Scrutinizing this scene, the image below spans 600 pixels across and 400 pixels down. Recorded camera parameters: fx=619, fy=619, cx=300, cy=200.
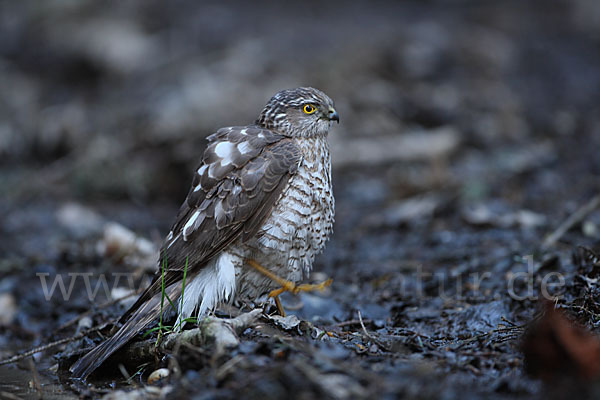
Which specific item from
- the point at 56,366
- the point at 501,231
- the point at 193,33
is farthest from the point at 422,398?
the point at 193,33

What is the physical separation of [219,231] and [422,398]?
1882 mm

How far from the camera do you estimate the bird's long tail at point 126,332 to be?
3.61 meters

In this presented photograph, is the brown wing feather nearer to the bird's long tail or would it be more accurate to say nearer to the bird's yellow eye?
the bird's long tail

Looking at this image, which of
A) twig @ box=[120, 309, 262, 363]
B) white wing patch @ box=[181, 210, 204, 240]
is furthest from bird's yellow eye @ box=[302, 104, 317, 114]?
twig @ box=[120, 309, 262, 363]

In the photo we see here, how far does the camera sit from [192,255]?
393cm

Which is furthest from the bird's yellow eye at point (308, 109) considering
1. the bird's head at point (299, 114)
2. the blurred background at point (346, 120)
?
the blurred background at point (346, 120)

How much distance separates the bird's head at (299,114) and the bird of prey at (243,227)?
204mm

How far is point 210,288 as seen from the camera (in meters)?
3.92

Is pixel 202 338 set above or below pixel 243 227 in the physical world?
below

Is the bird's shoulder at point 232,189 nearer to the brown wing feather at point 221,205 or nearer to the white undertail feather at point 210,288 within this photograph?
the brown wing feather at point 221,205

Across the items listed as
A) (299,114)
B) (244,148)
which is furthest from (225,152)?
(299,114)

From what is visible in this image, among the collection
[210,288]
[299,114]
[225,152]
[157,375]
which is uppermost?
[299,114]

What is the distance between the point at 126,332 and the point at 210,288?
569mm

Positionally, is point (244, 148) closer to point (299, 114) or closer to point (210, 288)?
point (299, 114)
